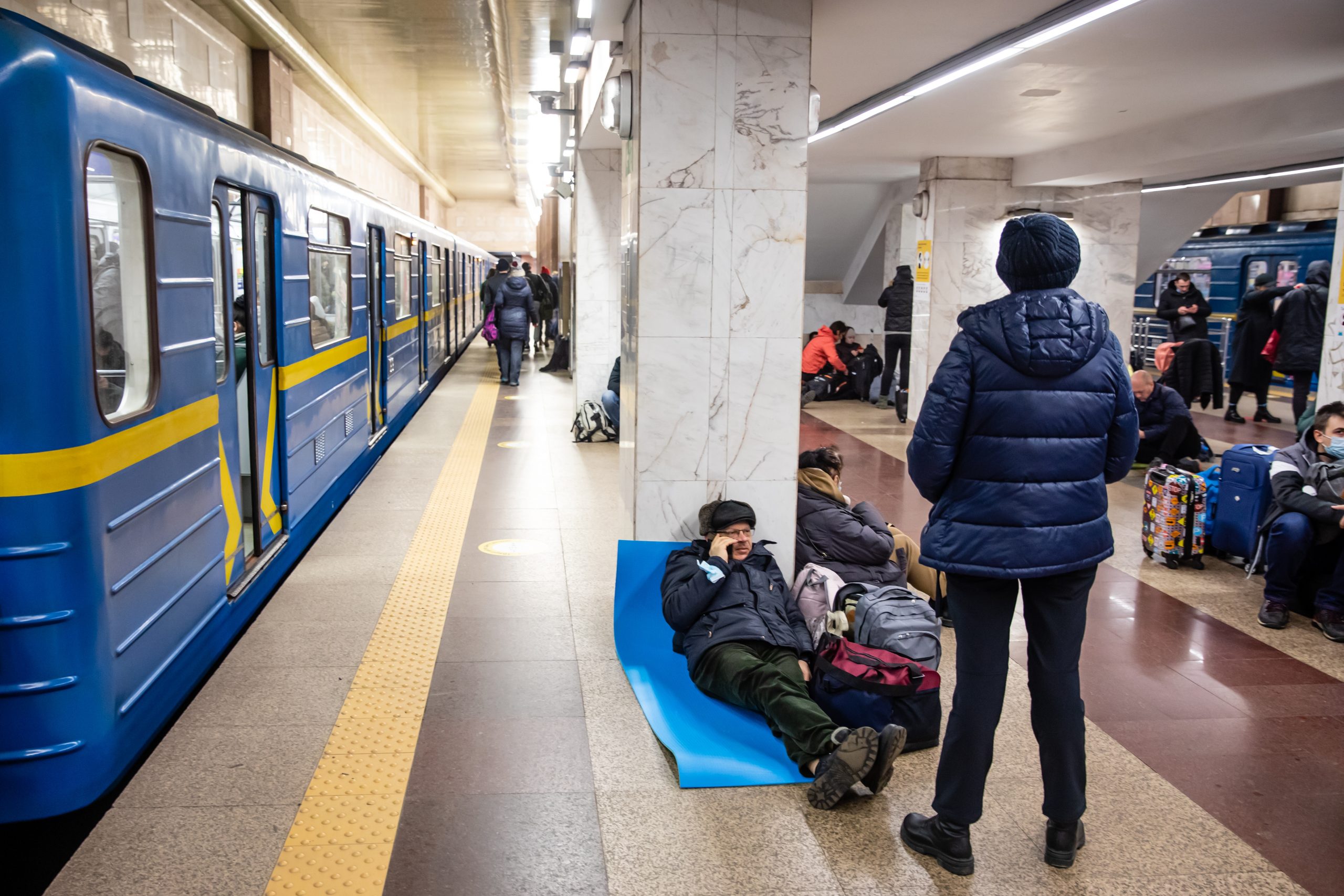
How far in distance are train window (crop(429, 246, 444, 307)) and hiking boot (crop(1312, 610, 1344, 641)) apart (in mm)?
11813

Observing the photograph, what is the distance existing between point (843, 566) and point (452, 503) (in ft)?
12.7

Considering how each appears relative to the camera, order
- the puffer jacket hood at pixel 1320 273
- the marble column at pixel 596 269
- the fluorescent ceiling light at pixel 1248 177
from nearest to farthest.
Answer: the puffer jacket hood at pixel 1320 273, the fluorescent ceiling light at pixel 1248 177, the marble column at pixel 596 269

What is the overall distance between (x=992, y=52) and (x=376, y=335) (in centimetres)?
573

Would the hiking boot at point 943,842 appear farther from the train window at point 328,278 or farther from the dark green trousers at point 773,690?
the train window at point 328,278

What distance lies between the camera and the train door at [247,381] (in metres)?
4.66

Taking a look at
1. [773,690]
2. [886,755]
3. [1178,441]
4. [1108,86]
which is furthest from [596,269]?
[886,755]

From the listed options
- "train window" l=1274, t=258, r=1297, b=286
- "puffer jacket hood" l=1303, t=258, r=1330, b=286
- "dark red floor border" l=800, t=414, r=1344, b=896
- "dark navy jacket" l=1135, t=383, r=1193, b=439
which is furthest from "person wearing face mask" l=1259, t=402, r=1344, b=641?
"train window" l=1274, t=258, r=1297, b=286

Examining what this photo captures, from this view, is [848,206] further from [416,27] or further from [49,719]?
[49,719]

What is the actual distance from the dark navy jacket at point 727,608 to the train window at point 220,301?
7.23 ft

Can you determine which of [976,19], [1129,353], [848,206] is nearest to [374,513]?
[976,19]

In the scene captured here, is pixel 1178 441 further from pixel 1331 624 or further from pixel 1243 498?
pixel 1331 624

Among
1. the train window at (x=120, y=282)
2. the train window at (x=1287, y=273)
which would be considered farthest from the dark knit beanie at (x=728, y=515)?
the train window at (x=1287, y=273)

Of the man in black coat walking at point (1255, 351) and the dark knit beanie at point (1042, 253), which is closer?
the dark knit beanie at point (1042, 253)

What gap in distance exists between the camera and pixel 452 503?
26.8ft
